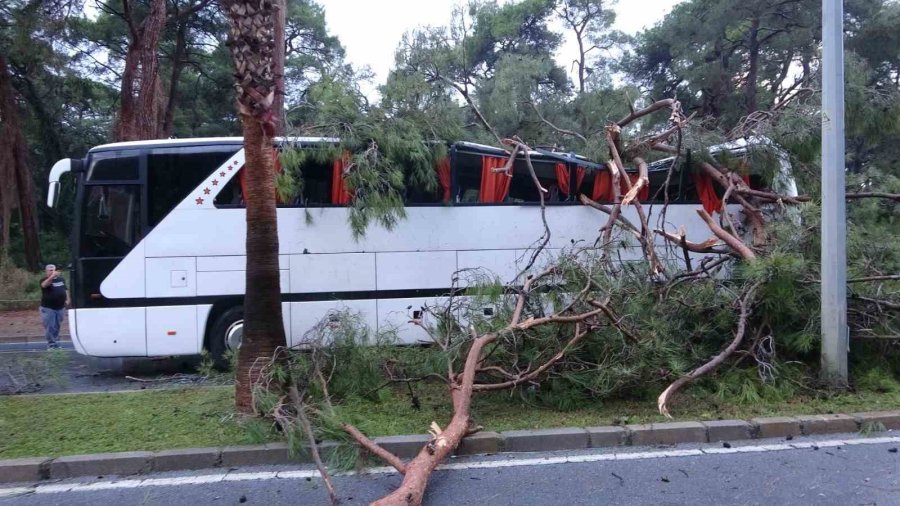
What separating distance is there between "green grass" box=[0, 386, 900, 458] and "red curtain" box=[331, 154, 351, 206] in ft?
10.4

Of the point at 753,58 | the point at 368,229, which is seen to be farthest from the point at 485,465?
the point at 753,58

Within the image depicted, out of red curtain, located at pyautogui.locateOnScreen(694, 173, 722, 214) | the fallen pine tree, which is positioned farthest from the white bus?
the fallen pine tree

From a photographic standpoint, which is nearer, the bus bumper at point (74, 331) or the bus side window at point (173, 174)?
the bus bumper at point (74, 331)

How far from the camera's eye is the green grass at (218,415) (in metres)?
6.62

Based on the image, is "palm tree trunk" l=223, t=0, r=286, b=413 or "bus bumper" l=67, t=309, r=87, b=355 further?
"bus bumper" l=67, t=309, r=87, b=355

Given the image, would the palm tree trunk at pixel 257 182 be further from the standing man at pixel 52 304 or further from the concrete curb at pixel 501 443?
the standing man at pixel 52 304

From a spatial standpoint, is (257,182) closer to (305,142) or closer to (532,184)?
(305,142)

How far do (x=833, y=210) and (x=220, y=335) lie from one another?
8.00 m

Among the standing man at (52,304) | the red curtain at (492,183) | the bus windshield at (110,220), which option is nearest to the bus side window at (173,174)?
the bus windshield at (110,220)

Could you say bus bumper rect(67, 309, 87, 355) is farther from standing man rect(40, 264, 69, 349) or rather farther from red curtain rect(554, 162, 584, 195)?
red curtain rect(554, 162, 584, 195)

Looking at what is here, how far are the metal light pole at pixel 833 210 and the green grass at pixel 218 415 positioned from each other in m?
0.56

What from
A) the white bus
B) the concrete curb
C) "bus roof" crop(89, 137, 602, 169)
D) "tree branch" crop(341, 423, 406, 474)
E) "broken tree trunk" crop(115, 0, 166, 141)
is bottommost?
the concrete curb

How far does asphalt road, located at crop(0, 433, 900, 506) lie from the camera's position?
535 cm

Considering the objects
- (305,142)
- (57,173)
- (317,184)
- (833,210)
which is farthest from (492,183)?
(57,173)
